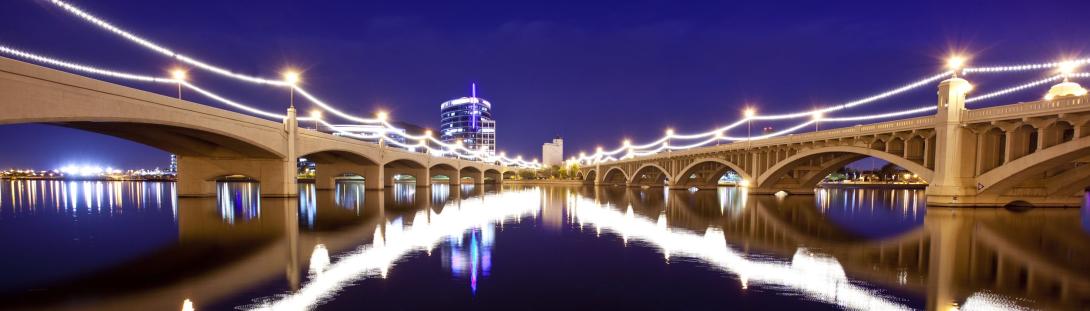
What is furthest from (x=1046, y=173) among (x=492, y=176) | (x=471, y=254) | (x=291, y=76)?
(x=492, y=176)

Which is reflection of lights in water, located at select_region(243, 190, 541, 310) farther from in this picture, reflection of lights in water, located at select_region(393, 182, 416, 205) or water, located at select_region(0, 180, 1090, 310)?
reflection of lights in water, located at select_region(393, 182, 416, 205)

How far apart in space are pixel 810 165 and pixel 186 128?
48180 millimetres

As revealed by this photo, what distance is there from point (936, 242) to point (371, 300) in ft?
55.4

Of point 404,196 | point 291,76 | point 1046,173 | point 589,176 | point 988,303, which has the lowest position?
point 589,176

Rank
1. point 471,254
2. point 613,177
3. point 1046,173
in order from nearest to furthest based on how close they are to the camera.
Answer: point 471,254
point 1046,173
point 613,177

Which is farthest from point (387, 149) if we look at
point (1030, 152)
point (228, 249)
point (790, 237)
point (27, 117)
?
point (1030, 152)

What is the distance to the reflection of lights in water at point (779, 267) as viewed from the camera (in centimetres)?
827

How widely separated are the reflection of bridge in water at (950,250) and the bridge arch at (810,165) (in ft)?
32.0

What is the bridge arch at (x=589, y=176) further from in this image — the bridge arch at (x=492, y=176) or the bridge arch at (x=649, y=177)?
the bridge arch at (x=492, y=176)

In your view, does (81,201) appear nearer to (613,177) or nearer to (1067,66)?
(1067,66)

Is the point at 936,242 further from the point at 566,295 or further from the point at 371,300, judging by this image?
the point at 371,300

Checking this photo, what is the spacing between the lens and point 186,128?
2456cm

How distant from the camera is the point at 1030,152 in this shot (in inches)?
989

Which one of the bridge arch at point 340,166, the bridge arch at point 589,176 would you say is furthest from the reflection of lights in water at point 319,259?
the bridge arch at point 589,176
